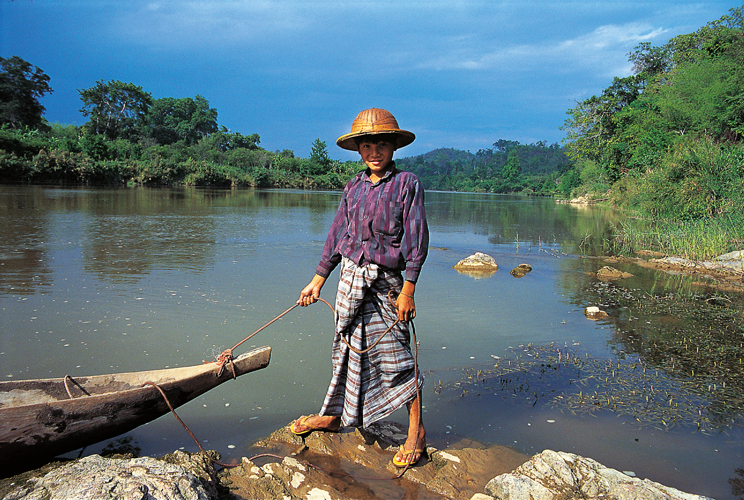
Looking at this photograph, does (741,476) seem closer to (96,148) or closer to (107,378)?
(107,378)

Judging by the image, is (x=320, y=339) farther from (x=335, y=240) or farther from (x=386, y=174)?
(x=386, y=174)

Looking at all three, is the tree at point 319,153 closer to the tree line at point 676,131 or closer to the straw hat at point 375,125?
the tree line at point 676,131

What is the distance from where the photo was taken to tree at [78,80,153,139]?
201 ft

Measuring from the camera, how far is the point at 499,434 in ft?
10.6

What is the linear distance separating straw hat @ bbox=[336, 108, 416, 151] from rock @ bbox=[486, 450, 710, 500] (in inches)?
74.1

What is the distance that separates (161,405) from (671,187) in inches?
565

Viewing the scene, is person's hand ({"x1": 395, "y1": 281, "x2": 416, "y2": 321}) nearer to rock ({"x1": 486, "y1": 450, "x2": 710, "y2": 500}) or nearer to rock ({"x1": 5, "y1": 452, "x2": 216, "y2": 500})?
rock ({"x1": 486, "y1": 450, "x2": 710, "y2": 500})

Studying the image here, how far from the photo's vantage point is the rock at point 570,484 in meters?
2.26

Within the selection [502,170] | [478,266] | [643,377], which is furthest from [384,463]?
[502,170]

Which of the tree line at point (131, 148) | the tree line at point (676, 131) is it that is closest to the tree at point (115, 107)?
the tree line at point (131, 148)

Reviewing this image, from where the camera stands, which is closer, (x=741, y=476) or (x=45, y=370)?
(x=741, y=476)

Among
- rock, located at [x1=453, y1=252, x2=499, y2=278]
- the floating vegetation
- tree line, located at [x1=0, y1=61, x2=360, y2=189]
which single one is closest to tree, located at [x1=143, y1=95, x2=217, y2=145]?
tree line, located at [x1=0, y1=61, x2=360, y2=189]

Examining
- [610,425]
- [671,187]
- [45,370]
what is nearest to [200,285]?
[45,370]

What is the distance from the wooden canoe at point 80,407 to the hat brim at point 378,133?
4.32ft
